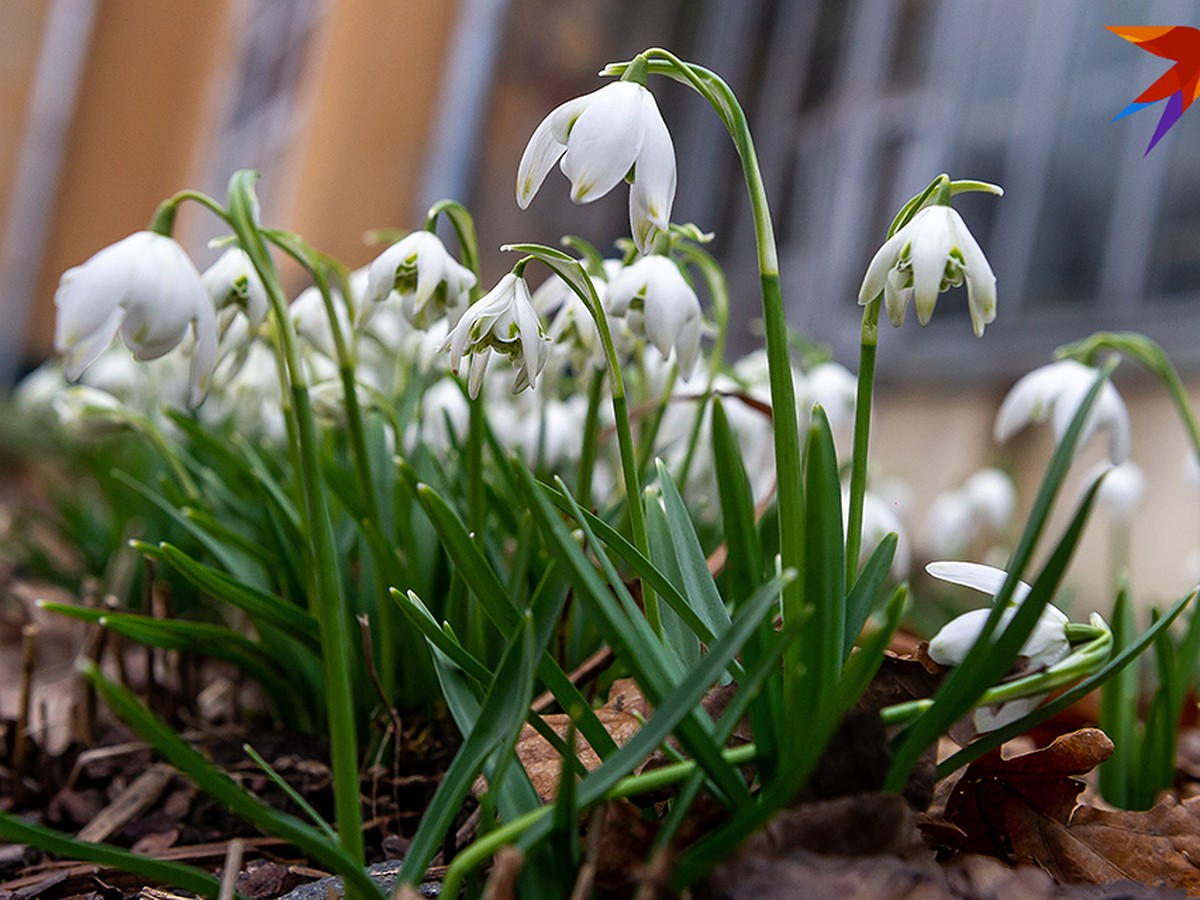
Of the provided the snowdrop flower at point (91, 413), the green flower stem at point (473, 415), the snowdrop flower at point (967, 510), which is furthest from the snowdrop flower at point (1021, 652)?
the snowdrop flower at point (967, 510)

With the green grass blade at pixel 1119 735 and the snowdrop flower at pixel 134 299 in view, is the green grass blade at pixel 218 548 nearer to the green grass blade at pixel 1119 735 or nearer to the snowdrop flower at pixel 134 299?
the snowdrop flower at pixel 134 299

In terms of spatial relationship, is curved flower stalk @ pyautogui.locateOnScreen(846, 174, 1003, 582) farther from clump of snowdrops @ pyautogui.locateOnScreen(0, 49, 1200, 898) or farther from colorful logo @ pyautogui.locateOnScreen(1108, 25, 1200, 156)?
colorful logo @ pyautogui.locateOnScreen(1108, 25, 1200, 156)

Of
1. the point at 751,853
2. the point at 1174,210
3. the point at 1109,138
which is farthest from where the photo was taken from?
the point at 1109,138

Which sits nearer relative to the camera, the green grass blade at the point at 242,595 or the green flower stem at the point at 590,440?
the green grass blade at the point at 242,595

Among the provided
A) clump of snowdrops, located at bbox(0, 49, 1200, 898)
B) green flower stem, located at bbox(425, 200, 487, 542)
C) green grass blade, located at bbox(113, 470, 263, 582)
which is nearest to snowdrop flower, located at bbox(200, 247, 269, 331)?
clump of snowdrops, located at bbox(0, 49, 1200, 898)

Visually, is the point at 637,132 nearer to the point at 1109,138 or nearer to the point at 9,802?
the point at 9,802

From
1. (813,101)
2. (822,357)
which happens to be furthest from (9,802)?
(813,101)
